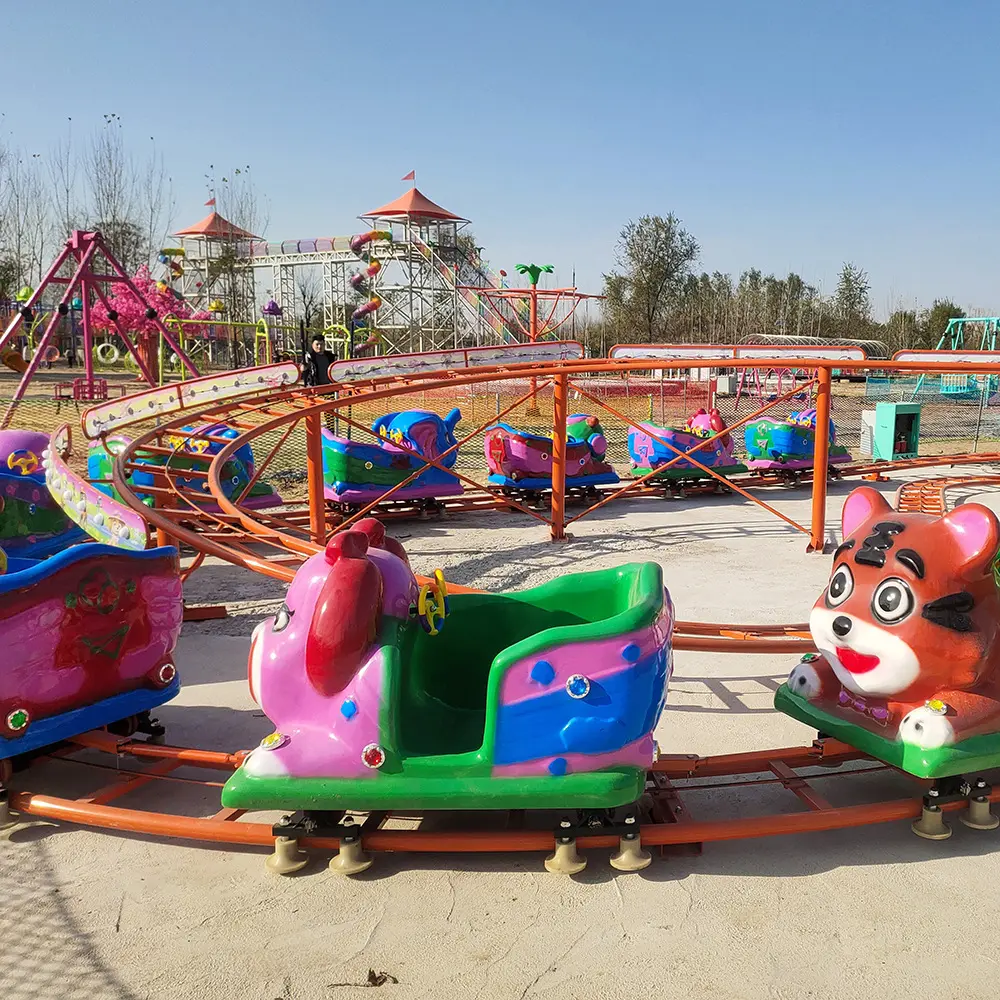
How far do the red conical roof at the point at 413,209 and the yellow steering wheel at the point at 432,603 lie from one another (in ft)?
116

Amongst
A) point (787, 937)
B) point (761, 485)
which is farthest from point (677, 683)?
point (761, 485)

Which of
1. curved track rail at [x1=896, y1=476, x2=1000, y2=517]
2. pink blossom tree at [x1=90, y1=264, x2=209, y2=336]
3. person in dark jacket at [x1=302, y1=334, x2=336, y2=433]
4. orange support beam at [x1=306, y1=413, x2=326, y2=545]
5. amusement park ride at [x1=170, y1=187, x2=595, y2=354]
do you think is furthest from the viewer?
amusement park ride at [x1=170, y1=187, x2=595, y2=354]

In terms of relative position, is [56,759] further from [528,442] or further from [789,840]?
[528,442]

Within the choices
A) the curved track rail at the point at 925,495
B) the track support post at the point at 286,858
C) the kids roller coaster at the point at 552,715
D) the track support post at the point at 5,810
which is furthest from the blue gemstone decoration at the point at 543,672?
the curved track rail at the point at 925,495

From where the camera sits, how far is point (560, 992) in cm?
256

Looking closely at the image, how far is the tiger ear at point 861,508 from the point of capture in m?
3.69

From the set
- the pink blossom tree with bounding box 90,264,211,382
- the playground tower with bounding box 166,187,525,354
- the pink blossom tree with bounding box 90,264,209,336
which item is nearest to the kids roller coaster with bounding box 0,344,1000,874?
the pink blossom tree with bounding box 90,264,211,382

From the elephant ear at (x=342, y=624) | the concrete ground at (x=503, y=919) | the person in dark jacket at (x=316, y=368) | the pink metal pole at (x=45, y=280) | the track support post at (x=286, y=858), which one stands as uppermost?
the pink metal pole at (x=45, y=280)

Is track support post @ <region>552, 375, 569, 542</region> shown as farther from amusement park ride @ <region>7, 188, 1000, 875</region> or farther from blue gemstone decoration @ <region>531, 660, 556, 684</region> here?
blue gemstone decoration @ <region>531, 660, 556, 684</region>

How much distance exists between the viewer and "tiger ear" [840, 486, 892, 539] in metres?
3.69

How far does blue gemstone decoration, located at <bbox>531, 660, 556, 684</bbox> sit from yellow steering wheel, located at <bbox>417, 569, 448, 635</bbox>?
48 cm

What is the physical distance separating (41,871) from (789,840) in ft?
9.12

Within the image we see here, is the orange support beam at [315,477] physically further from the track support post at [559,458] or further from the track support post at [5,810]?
the track support post at [5,810]

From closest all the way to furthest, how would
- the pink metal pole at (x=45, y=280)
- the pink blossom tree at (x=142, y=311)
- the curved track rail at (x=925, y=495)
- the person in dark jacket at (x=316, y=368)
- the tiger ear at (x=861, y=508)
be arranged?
the tiger ear at (x=861, y=508)
the curved track rail at (x=925, y=495)
the person in dark jacket at (x=316, y=368)
the pink metal pole at (x=45, y=280)
the pink blossom tree at (x=142, y=311)
